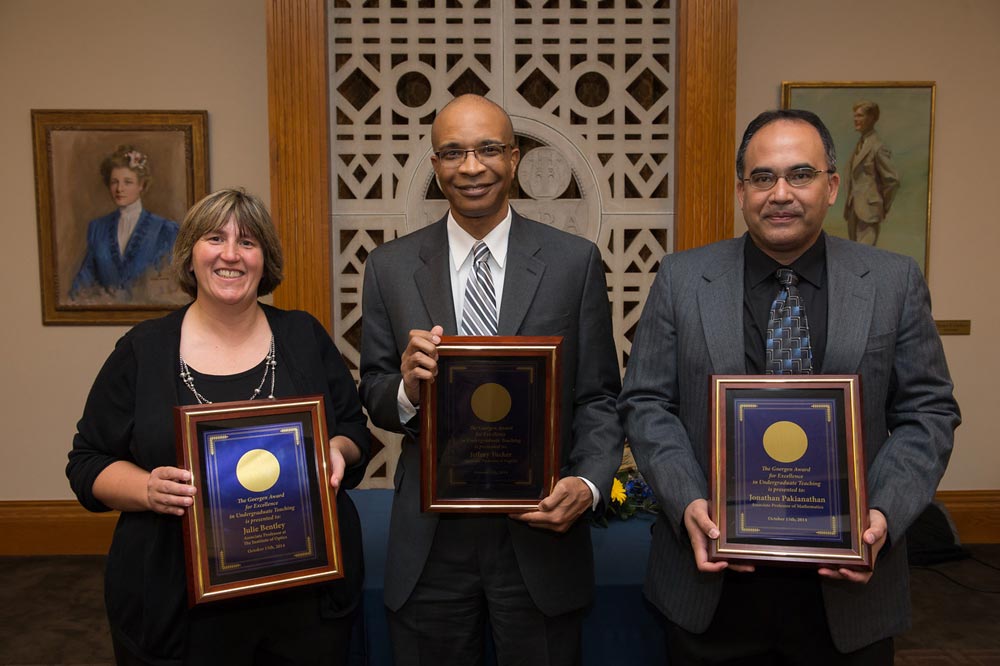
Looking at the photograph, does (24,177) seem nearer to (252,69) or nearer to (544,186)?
(252,69)

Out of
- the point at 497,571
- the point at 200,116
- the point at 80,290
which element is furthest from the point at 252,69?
the point at 497,571

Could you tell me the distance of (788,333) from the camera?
5.58 feet

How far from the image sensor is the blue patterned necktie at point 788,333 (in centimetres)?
167

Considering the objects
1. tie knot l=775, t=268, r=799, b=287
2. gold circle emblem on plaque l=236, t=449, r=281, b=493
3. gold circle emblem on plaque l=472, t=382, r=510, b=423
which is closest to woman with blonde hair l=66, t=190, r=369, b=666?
gold circle emblem on plaque l=236, t=449, r=281, b=493

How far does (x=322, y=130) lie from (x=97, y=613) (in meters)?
2.89

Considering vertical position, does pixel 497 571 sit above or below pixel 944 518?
above

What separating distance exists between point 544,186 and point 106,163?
2654 mm

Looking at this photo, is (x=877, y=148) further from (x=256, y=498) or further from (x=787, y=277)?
(x=256, y=498)

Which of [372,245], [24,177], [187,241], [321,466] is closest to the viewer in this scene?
[321,466]

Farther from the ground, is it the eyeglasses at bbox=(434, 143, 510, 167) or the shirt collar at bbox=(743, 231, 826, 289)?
the eyeglasses at bbox=(434, 143, 510, 167)

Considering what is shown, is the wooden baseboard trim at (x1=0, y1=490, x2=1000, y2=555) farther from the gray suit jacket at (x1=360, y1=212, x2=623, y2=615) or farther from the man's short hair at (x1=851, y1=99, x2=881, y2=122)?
the man's short hair at (x1=851, y1=99, x2=881, y2=122)

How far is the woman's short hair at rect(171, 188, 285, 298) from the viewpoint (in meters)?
1.82

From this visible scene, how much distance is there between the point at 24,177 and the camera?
4426mm

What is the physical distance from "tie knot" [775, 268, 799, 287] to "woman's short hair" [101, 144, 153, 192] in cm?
390
